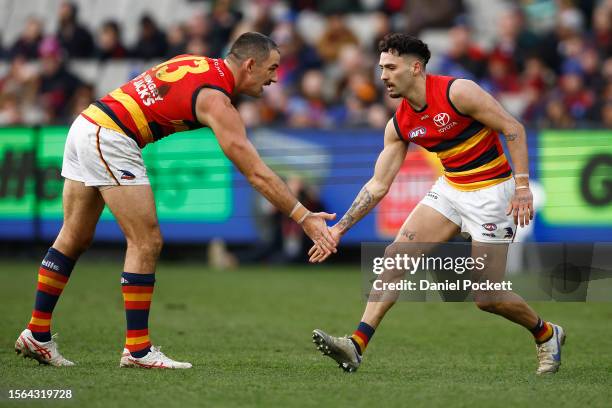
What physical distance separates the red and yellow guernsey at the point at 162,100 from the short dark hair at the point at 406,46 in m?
1.18

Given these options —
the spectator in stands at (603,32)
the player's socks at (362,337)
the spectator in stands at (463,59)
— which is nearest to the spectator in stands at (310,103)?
the spectator in stands at (463,59)

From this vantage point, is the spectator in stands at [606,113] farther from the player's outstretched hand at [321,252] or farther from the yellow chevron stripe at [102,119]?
the yellow chevron stripe at [102,119]

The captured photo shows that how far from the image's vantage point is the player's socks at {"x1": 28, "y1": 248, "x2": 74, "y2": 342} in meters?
7.56

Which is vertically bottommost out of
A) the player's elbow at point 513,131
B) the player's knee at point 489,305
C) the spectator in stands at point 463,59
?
the player's knee at point 489,305

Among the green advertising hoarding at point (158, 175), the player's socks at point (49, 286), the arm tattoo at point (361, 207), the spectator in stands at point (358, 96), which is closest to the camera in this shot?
the player's socks at point (49, 286)

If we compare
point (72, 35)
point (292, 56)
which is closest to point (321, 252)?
point (292, 56)

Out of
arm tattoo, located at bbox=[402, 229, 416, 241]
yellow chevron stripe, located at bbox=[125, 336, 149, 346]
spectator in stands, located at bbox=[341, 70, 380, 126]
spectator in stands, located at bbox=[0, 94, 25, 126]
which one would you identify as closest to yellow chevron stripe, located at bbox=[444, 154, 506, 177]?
arm tattoo, located at bbox=[402, 229, 416, 241]

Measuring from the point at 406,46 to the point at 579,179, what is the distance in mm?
7458

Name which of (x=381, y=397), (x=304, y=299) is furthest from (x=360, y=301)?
(x=381, y=397)

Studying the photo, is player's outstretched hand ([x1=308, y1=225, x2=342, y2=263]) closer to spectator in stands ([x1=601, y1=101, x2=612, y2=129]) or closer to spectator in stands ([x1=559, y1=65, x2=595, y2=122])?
spectator in stands ([x1=601, y1=101, x2=612, y2=129])

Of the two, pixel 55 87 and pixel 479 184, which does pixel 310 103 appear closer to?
pixel 55 87

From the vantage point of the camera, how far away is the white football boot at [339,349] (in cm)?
710

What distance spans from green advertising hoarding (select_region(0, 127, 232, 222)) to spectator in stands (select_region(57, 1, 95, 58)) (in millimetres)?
4450

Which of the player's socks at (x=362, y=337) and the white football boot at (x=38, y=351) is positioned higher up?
the player's socks at (x=362, y=337)
